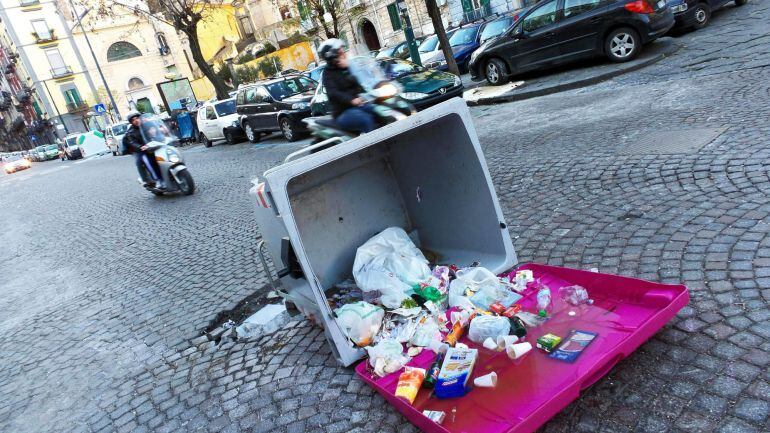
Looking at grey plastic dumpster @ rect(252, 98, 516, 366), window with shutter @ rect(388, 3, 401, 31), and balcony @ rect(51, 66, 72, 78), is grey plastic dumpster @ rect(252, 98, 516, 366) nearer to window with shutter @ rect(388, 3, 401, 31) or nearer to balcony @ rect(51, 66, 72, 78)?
window with shutter @ rect(388, 3, 401, 31)

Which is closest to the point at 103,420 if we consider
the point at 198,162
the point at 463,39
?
the point at 198,162

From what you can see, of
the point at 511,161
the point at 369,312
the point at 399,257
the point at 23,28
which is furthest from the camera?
the point at 23,28

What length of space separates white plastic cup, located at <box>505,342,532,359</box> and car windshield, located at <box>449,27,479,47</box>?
15.6 metres

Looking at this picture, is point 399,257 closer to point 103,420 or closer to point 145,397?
point 145,397

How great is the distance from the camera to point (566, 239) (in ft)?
13.4

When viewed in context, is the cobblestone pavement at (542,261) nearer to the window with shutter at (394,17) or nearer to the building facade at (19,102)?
the window with shutter at (394,17)

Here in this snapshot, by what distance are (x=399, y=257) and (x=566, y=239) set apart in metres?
1.34

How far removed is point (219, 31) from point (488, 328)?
2169 inches

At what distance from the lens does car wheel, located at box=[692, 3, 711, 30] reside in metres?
11.5

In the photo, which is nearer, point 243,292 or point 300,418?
point 300,418

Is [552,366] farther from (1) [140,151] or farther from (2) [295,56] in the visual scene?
(2) [295,56]

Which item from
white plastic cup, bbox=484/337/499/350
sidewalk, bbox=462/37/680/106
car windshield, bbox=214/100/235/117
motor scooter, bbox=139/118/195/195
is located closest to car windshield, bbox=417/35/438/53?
sidewalk, bbox=462/37/680/106

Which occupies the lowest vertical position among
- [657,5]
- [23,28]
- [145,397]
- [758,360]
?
[758,360]

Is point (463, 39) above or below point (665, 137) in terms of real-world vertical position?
above
